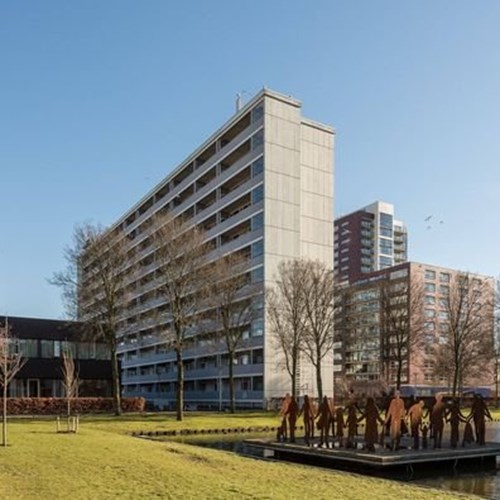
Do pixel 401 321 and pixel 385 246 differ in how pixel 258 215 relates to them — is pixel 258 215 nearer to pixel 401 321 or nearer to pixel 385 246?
pixel 401 321

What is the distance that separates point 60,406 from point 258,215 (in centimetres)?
2952

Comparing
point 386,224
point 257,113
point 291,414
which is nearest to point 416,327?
point 257,113

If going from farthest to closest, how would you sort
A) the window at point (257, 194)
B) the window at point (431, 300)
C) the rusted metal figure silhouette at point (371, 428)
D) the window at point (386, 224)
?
the window at point (386, 224)
the window at point (431, 300)
the window at point (257, 194)
the rusted metal figure silhouette at point (371, 428)

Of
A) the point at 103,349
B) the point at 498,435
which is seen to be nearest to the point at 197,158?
the point at 103,349

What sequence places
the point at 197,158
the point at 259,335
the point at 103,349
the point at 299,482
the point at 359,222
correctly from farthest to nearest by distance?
the point at 359,222 → the point at 197,158 → the point at 103,349 → the point at 259,335 → the point at 299,482

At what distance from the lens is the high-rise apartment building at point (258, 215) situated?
67.8m

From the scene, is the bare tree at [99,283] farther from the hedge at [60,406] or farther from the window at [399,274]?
the window at [399,274]

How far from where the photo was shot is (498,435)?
126 ft

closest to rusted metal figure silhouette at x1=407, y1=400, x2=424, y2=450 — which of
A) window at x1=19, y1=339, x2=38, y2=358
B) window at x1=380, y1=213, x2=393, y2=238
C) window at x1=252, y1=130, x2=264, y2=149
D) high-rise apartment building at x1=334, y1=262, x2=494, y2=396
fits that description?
high-rise apartment building at x1=334, y1=262, x2=494, y2=396

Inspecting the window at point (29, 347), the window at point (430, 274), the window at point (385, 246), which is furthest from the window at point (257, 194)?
the window at point (385, 246)

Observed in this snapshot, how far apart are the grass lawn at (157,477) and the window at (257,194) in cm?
4765

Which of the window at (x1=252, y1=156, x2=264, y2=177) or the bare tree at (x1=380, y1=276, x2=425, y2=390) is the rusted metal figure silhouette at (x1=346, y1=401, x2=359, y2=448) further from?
the window at (x1=252, y1=156, x2=264, y2=177)

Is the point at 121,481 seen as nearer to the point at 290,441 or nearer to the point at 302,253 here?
the point at 290,441

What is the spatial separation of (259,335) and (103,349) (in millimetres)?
19009
